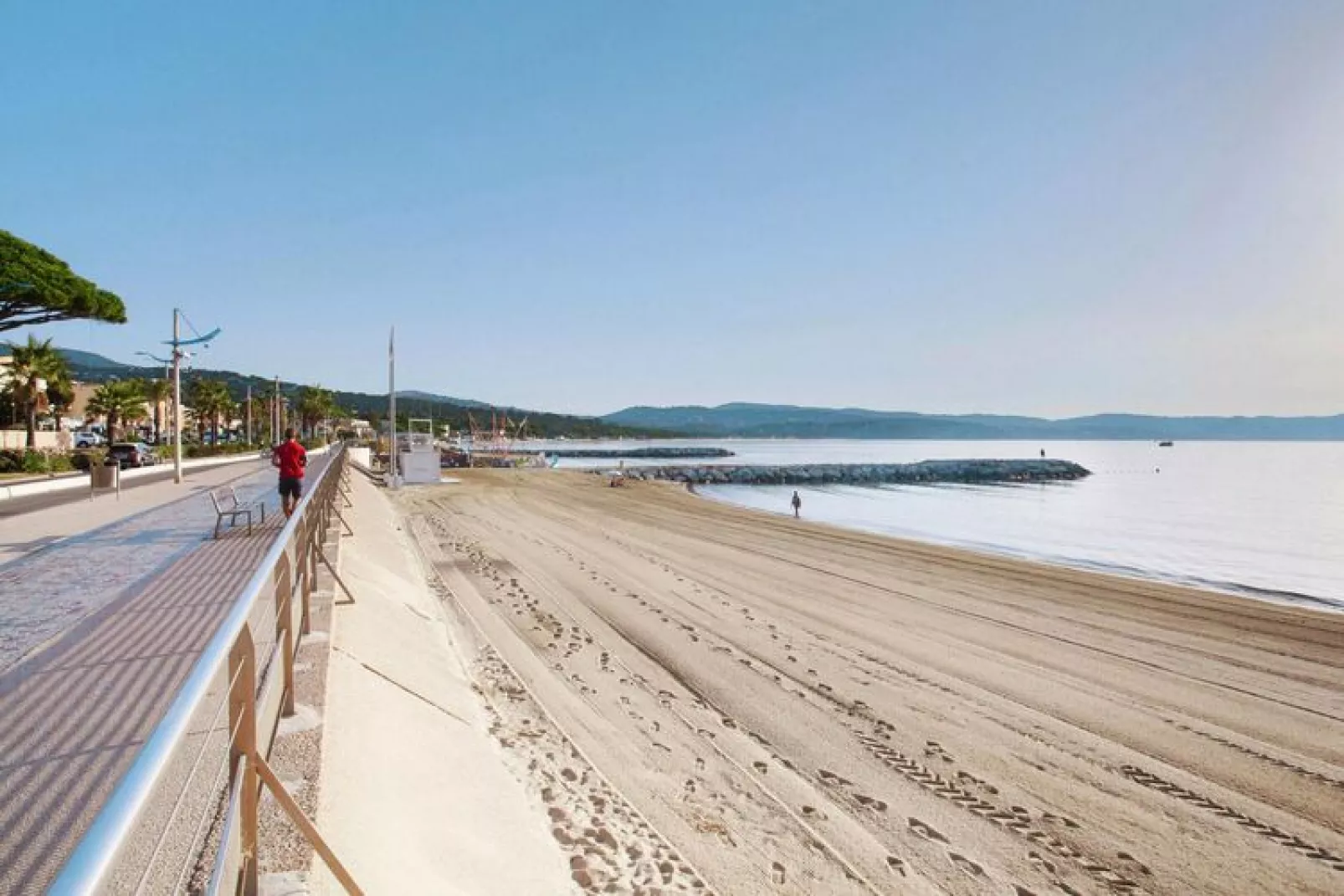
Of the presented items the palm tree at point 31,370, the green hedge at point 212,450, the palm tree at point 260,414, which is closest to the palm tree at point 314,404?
the palm tree at point 260,414

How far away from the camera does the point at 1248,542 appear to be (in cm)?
2672

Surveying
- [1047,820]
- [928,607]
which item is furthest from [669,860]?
[928,607]

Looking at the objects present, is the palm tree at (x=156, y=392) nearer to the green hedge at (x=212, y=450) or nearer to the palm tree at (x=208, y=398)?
the palm tree at (x=208, y=398)

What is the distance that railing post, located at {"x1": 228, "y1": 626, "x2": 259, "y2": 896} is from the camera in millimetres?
2557

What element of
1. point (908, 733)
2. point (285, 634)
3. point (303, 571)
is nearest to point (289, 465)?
point (303, 571)

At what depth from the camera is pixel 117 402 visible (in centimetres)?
4684

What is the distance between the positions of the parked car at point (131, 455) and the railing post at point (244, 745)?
120 ft

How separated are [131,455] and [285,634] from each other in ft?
122

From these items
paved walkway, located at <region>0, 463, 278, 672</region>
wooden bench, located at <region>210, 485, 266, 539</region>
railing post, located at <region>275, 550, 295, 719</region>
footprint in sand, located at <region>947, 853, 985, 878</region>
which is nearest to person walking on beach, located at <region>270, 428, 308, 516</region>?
wooden bench, located at <region>210, 485, 266, 539</region>

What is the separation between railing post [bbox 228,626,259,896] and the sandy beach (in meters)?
2.06

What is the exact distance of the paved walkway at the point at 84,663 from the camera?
3342mm

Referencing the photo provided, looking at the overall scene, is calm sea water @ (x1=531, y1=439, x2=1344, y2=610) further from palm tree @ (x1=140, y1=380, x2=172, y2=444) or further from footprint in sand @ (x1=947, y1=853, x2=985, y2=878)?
palm tree @ (x1=140, y1=380, x2=172, y2=444)

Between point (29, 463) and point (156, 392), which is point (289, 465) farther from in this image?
point (156, 392)

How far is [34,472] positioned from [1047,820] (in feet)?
104
